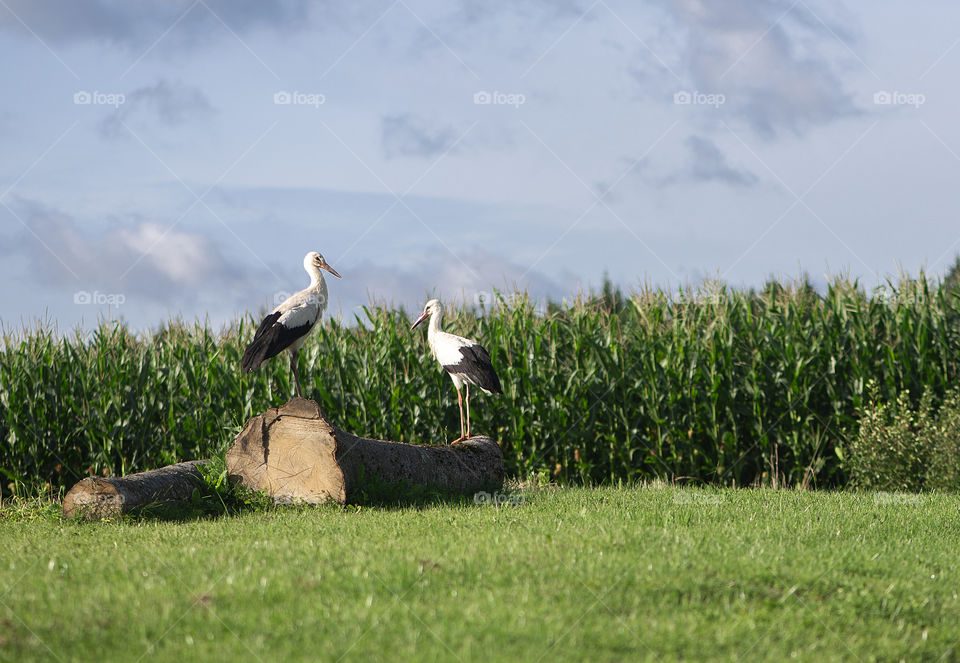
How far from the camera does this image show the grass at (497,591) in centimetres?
501

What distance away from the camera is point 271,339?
10898 mm

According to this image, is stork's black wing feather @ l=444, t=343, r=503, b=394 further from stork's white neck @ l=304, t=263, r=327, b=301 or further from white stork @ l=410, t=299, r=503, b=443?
stork's white neck @ l=304, t=263, r=327, b=301

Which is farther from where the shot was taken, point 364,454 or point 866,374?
point 866,374

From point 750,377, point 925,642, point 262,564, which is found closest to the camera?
point 925,642

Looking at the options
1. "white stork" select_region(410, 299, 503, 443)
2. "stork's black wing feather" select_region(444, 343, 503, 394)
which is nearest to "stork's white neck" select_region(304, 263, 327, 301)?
"white stork" select_region(410, 299, 503, 443)

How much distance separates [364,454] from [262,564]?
413 centimetres

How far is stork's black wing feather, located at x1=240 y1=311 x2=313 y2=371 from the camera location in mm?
10883

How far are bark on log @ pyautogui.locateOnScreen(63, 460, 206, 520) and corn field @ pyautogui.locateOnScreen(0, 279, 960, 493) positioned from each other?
3.88m

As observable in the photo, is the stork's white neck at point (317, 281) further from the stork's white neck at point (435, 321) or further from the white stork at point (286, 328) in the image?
the stork's white neck at point (435, 321)

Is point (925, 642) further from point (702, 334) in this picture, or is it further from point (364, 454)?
point (702, 334)

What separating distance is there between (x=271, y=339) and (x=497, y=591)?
20.2 feet

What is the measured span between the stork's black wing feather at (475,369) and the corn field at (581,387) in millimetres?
2230

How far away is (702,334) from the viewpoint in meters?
15.1

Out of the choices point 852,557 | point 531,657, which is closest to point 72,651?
point 531,657
